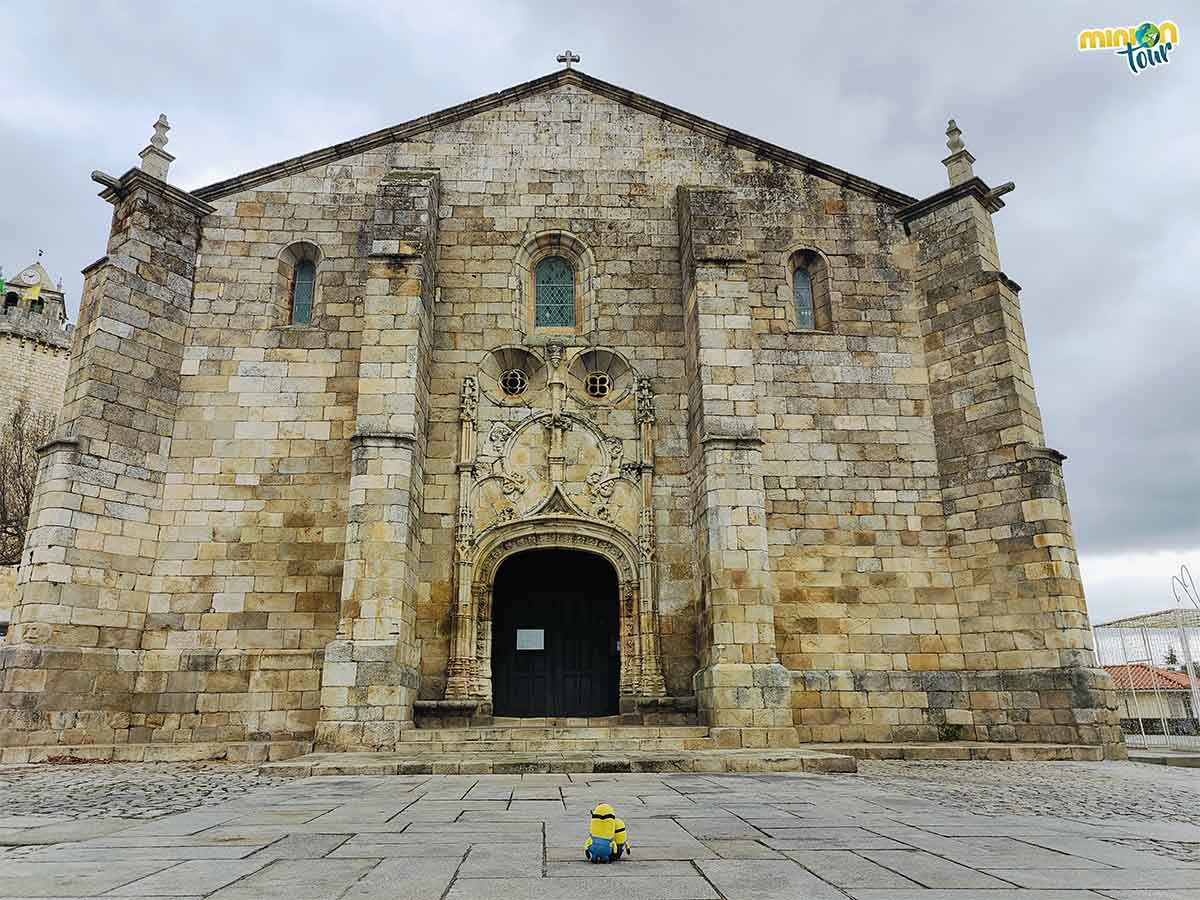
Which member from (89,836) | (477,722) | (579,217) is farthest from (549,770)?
(579,217)

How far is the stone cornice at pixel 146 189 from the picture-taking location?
13.2 metres

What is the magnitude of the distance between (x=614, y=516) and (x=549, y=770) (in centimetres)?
515

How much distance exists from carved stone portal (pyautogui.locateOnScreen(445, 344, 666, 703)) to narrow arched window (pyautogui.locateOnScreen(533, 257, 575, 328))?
0.92 m

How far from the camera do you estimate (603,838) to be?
3707mm

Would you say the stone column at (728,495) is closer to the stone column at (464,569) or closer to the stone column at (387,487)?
the stone column at (464,569)

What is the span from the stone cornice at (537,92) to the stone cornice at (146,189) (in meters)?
0.32

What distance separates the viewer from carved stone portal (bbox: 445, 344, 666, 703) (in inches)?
488

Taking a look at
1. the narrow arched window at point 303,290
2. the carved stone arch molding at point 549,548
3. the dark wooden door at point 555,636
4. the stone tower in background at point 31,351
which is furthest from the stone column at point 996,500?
the stone tower in background at point 31,351

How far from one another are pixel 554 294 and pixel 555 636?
5.97m

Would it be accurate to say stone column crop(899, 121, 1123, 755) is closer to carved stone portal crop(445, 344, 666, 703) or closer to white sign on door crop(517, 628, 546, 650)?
carved stone portal crop(445, 344, 666, 703)

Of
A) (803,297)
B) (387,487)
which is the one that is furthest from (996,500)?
(387,487)

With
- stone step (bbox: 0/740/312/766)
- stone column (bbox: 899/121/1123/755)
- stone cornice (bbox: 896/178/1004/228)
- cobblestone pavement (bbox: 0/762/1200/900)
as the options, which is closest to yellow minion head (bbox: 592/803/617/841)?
cobblestone pavement (bbox: 0/762/1200/900)

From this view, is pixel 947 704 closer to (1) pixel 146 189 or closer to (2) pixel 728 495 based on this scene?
(2) pixel 728 495

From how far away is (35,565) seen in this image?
437 inches
